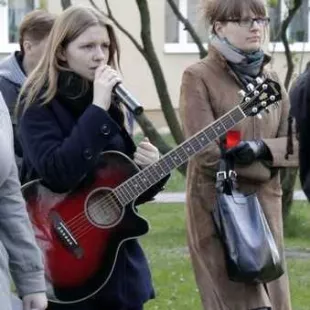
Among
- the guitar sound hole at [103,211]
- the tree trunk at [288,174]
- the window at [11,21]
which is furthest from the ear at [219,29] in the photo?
the window at [11,21]

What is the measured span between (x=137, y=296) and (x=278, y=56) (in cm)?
1799

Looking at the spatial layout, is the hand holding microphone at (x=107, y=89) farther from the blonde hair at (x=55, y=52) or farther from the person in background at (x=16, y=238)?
the person in background at (x=16, y=238)

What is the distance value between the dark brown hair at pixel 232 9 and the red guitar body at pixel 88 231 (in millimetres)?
1131

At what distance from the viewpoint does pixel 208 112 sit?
6246 millimetres

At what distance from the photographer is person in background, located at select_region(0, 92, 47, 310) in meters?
4.35

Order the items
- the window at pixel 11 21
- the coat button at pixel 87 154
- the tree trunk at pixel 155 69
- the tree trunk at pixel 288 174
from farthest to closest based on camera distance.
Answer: the window at pixel 11 21 < the tree trunk at pixel 288 174 < the tree trunk at pixel 155 69 < the coat button at pixel 87 154

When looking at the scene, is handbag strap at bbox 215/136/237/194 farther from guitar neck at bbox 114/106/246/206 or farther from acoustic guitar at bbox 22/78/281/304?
acoustic guitar at bbox 22/78/281/304

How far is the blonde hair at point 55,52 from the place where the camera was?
→ 214 inches

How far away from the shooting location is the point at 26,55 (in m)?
6.89

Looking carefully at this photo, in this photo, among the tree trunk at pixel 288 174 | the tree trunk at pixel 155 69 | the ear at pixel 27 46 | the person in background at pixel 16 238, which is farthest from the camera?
the tree trunk at pixel 288 174

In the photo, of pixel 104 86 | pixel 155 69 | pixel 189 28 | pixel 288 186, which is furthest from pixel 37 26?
pixel 288 186

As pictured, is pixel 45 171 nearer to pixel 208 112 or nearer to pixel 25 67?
pixel 208 112

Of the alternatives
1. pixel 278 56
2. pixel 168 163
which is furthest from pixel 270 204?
pixel 278 56

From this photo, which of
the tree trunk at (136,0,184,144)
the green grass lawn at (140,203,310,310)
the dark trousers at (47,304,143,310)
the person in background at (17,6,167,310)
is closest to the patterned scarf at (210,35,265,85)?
the person in background at (17,6,167,310)
